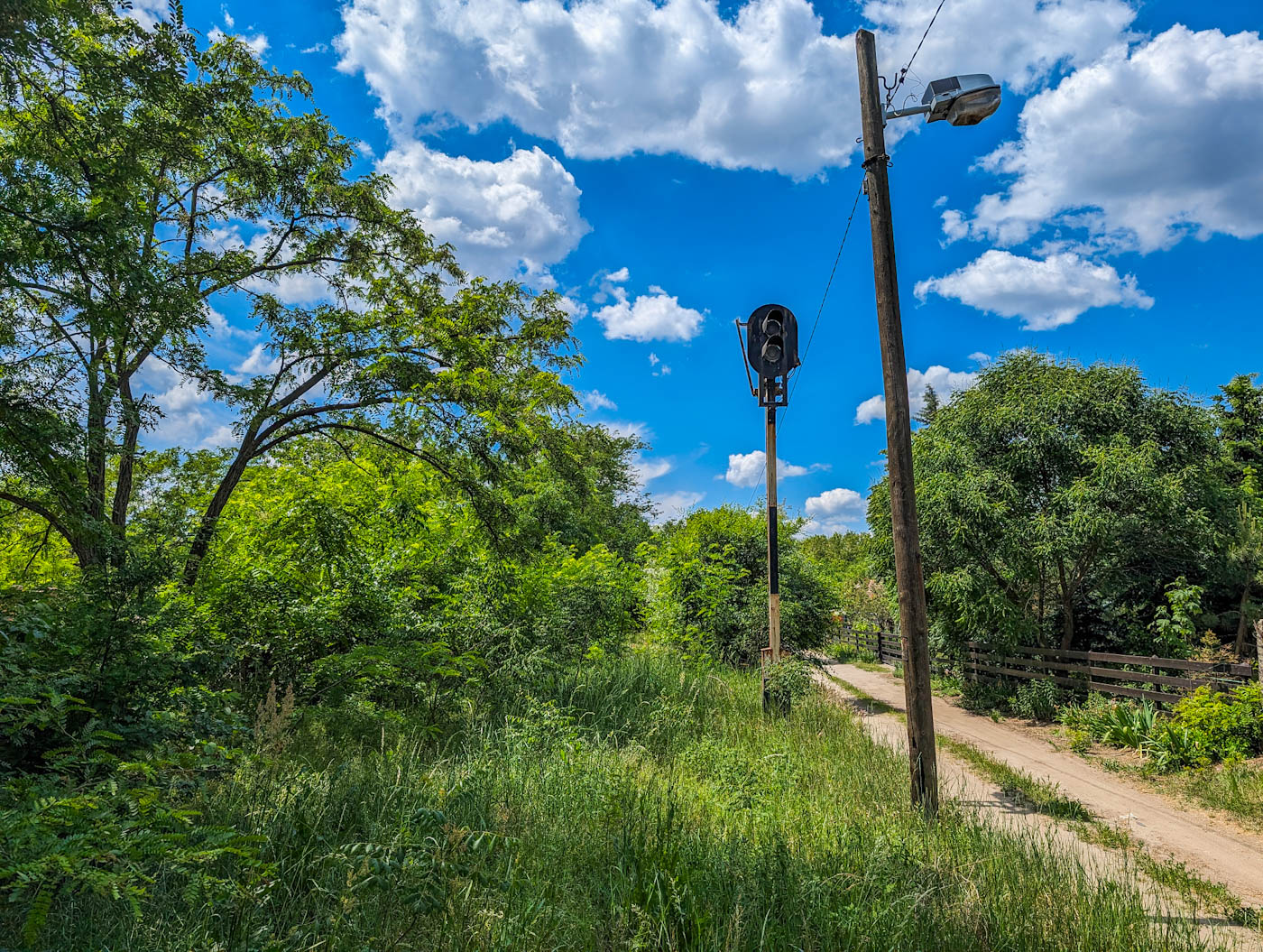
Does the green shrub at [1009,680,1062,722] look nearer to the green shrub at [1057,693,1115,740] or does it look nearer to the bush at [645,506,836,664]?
the green shrub at [1057,693,1115,740]

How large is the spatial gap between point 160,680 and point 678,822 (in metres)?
3.86

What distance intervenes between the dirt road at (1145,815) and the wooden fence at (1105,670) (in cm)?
157

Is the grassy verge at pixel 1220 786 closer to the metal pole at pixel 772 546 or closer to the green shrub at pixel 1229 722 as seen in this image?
the green shrub at pixel 1229 722

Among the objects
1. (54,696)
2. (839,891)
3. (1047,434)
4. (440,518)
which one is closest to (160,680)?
(54,696)

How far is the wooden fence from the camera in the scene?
346 inches

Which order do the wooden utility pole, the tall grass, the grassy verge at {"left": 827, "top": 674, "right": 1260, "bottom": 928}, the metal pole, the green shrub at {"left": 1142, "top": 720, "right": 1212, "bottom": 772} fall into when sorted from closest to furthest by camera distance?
1. the tall grass
2. the grassy verge at {"left": 827, "top": 674, "right": 1260, "bottom": 928}
3. the wooden utility pole
4. the green shrub at {"left": 1142, "top": 720, "right": 1212, "bottom": 772}
5. the metal pole

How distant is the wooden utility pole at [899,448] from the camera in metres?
5.86

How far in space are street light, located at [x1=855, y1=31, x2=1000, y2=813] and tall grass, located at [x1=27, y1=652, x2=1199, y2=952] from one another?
751mm

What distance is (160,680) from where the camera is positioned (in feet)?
14.9

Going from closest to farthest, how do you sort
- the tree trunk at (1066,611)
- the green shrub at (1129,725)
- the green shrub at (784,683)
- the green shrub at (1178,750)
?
1. the green shrub at (1178,750)
2. the green shrub at (1129,725)
3. the green shrub at (784,683)
4. the tree trunk at (1066,611)

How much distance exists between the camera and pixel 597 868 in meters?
3.71

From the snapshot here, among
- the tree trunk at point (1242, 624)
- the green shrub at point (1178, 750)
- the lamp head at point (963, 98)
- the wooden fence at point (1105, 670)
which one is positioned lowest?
the green shrub at point (1178, 750)

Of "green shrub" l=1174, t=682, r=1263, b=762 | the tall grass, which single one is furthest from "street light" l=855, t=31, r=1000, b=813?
"green shrub" l=1174, t=682, r=1263, b=762

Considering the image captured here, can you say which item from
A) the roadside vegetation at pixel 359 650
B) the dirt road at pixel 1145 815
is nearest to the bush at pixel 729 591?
the roadside vegetation at pixel 359 650
